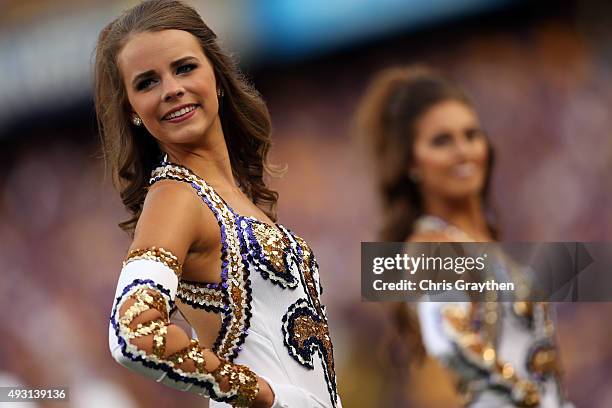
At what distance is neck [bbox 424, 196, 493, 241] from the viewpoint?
3.89m

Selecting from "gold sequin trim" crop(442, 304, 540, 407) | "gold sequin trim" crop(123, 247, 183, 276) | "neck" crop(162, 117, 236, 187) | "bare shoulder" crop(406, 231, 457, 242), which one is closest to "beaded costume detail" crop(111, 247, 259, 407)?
"gold sequin trim" crop(123, 247, 183, 276)

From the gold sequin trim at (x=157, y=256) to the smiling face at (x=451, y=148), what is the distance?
231 centimetres

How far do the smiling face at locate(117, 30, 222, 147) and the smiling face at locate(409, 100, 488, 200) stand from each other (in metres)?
2.04

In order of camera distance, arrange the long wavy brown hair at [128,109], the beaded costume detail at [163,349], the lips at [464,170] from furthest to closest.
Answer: the lips at [464,170]
the long wavy brown hair at [128,109]
the beaded costume detail at [163,349]

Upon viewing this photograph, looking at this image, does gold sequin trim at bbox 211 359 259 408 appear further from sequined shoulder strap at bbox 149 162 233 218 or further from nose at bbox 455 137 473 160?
nose at bbox 455 137 473 160

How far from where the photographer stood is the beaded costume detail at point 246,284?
179 cm

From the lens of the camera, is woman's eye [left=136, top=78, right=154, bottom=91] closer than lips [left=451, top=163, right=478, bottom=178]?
Yes

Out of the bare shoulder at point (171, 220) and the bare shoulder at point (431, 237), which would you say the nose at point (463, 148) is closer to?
the bare shoulder at point (431, 237)

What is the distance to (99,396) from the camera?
13.9 ft

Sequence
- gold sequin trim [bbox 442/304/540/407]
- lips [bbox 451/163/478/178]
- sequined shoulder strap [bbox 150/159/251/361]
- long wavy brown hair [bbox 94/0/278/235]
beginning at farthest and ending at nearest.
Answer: lips [bbox 451/163/478/178]
gold sequin trim [bbox 442/304/540/407]
long wavy brown hair [bbox 94/0/278/235]
sequined shoulder strap [bbox 150/159/251/361]

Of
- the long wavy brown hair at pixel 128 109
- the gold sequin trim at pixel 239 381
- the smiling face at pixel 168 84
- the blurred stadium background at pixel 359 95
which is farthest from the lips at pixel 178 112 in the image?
the blurred stadium background at pixel 359 95

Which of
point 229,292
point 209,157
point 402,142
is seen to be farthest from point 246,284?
point 402,142

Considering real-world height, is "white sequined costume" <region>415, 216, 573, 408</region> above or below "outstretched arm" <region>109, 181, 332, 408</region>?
above

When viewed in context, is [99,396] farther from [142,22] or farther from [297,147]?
[142,22]
